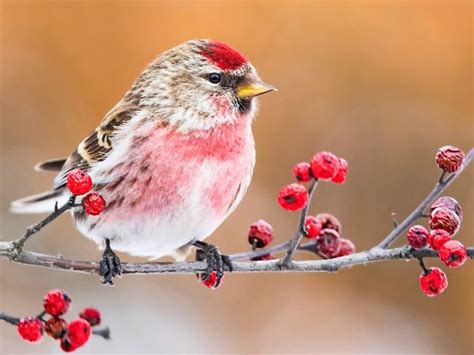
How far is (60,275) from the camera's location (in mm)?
3703

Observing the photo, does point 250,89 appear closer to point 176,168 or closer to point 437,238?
point 176,168

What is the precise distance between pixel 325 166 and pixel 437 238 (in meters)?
0.26

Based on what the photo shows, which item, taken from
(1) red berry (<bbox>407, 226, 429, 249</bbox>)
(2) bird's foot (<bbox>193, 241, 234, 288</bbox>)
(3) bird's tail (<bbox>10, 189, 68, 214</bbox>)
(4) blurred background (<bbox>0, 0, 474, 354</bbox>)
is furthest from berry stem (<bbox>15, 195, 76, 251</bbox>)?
(4) blurred background (<bbox>0, 0, 474, 354</bbox>)

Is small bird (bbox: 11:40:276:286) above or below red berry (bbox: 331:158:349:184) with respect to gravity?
below

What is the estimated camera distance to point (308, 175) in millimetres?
1597

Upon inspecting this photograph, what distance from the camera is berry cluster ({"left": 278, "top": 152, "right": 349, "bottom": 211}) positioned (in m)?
1.55

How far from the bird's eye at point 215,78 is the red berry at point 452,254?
0.75 metres

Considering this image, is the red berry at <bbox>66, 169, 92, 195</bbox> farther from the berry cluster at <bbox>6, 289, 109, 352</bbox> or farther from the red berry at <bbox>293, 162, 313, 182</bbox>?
the red berry at <bbox>293, 162, 313, 182</bbox>

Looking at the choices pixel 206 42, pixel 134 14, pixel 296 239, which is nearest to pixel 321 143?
pixel 134 14

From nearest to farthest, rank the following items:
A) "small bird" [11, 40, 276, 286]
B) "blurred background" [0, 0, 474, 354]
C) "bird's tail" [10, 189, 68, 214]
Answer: "small bird" [11, 40, 276, 286] < "bird's tail" [10, 189, 68, 214] < "blurred background" [0, 0, 474, 354]

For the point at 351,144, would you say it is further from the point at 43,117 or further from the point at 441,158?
the point at 441,158

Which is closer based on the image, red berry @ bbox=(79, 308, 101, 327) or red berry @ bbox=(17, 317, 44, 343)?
red berry @ bbox=(17, 317, 44, 343)

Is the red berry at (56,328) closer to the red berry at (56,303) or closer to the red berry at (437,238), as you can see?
the red berry at (56,303)

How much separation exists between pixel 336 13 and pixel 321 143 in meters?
0.63
